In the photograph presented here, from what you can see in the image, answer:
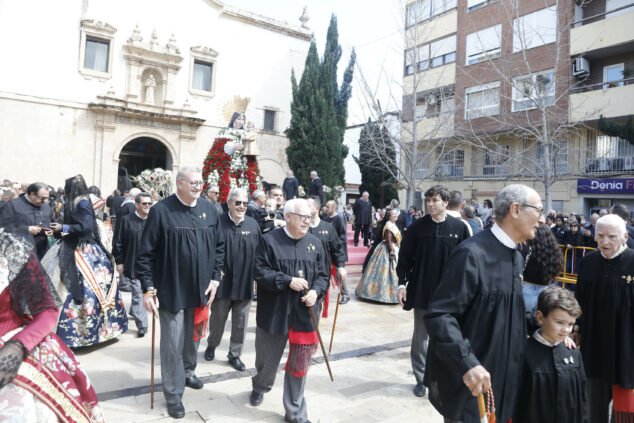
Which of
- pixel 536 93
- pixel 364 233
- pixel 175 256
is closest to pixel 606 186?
pixel 536 93

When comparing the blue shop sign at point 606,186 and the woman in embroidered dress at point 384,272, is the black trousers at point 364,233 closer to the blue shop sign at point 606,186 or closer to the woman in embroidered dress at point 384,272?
the woman in embroidered dress at point 384,272

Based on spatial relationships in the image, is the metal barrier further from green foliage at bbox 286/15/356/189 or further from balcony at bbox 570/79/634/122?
green foliage at bbox 286/15/356/189

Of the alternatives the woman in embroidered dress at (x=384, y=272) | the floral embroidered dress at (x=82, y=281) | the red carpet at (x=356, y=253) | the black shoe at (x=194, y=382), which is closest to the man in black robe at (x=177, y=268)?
the black shoe at (x=194, y=382)

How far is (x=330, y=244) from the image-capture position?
211 inches

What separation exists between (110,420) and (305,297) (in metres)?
1.85

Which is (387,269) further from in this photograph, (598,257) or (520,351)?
(520,351)

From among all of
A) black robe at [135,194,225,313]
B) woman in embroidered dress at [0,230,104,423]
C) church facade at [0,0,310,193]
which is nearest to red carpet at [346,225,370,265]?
black robe at [135,194,225,313]

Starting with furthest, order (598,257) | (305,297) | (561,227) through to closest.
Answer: (561,227) < (305,297) < (598,257)

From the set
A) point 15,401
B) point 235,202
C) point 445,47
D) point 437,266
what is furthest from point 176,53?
point 15,401

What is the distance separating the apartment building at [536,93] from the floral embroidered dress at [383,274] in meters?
8.60

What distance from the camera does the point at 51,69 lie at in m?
19.0

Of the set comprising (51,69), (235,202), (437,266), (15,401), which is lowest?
(15,401)

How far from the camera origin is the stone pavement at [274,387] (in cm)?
380

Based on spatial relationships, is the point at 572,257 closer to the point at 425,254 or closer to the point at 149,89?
the point at 425,254
